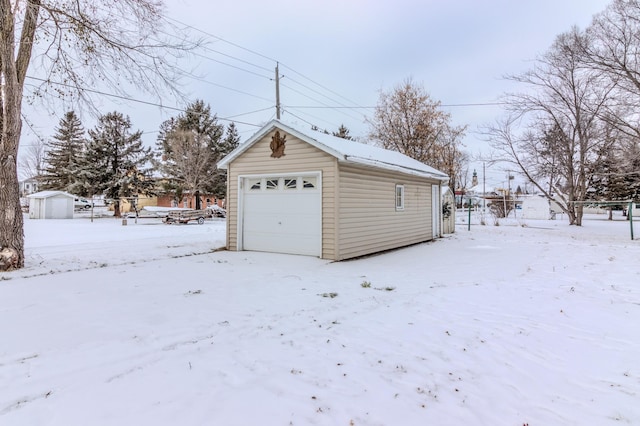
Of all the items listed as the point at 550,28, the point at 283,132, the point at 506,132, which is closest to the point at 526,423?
the point at 283,132

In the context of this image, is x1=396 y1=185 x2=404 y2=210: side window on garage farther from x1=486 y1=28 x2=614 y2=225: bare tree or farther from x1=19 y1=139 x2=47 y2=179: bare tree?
x1=19 y1=139 x2=47 y2=179: bare tree

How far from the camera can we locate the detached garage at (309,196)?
804 centimetres

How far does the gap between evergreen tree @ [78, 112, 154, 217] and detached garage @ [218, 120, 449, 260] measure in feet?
71.3

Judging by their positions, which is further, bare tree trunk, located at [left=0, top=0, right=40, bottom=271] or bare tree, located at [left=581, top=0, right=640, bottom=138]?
bare tree, located at [left=581, top=0, right=640, bottom=138]

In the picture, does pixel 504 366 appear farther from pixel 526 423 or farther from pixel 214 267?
pixel 214 267

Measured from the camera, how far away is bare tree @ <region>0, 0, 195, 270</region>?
21.9ft

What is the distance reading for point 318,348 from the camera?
10.3ft

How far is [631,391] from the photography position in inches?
94.4

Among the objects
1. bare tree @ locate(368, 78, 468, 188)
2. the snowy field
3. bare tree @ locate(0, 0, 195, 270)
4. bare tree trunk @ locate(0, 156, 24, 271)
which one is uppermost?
bare tree @ locate(368, 78, 468, 188)

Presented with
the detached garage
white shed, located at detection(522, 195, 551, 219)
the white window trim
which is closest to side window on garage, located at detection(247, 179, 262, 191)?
the detached garage

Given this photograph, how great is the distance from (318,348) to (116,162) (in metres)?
30.0

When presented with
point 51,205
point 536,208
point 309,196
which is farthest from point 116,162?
point 536,208

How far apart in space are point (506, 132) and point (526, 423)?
21.5 m

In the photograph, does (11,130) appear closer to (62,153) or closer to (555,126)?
(555,126)
